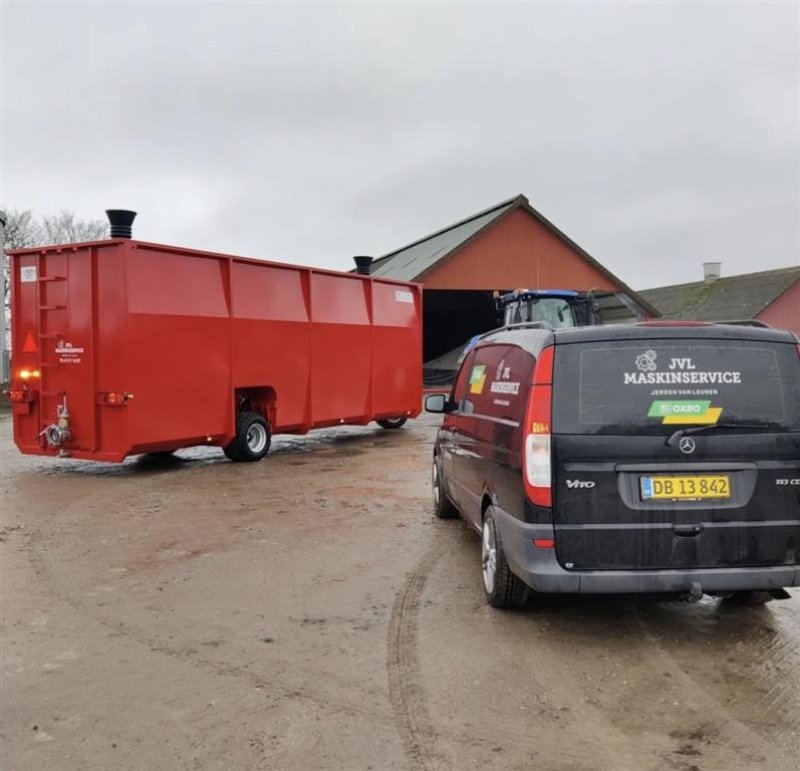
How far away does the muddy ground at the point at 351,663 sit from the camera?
131 inches

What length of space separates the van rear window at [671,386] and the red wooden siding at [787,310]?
3750 centimetres

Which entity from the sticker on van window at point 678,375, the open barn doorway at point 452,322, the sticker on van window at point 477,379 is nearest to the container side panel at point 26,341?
the sticker on van window at point 477,379

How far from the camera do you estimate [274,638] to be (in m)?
4.62

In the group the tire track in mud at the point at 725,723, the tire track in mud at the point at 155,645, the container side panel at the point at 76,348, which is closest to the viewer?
the tire track in mud at the point at 725,723

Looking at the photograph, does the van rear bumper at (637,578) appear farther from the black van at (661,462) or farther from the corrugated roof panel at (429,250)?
the corrugated roof panel at (429,250)

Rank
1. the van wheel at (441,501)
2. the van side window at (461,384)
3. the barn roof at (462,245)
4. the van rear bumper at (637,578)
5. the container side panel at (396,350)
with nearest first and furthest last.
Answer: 1. the van rear bumper at (637,578)
2. the van side window at (461,384)
3. the van wheel at (441,501)
4. the container side panel at (396,350)
5. the barn roof at (462,245)

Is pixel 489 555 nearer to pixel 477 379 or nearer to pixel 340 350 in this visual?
pixel 477 379

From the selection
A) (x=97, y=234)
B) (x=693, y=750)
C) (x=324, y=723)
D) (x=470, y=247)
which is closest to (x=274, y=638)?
(x=324, y=723)

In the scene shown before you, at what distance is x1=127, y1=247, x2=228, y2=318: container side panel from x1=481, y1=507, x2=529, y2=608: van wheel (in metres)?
6.39

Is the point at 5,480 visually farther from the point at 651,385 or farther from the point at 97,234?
the point at 97,234

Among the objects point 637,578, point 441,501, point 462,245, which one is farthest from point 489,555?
point 462,245

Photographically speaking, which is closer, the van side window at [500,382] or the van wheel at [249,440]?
the van side window at [500,382]

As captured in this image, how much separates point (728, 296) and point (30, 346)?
129ft

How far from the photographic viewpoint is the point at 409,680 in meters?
4.00
